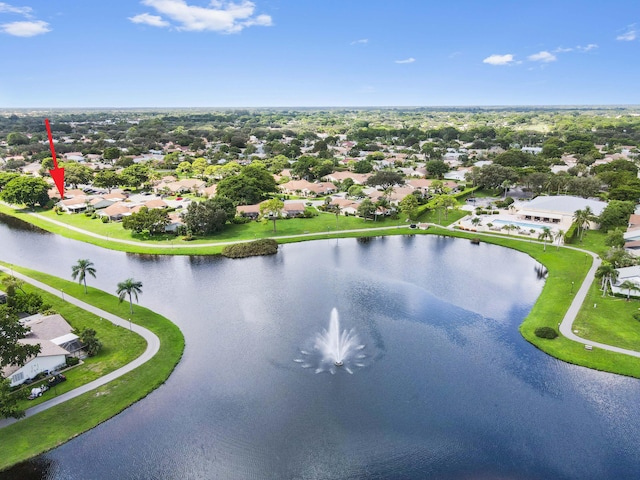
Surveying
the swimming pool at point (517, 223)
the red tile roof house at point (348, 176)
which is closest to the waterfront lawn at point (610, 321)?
the swimming pool at point (517, 223)

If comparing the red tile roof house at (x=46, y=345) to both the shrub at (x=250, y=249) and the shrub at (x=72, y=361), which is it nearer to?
the shrub at (x=72, y=361)

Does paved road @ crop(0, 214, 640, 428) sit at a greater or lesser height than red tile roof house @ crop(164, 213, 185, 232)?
lesser

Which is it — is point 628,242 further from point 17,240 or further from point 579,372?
point 17,240

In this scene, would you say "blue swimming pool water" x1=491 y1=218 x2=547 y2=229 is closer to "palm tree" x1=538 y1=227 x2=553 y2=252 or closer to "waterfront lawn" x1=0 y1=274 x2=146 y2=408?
"palm tree" x1=538 y1=227 x2=553 y2=252

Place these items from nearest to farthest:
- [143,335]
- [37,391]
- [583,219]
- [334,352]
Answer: [37,391] → [334,352] → [143,335] → [583,219]

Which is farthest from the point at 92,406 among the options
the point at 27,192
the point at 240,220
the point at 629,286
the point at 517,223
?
the point at 27,192

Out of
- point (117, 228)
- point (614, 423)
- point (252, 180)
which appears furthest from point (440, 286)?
point (117, 228)

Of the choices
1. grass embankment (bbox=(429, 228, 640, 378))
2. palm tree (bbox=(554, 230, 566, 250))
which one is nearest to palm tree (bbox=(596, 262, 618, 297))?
grass embankment (bbox=(429, 228, 640, 378))

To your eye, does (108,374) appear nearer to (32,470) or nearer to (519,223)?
(32,470)
